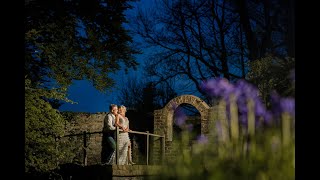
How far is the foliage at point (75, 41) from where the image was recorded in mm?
5875

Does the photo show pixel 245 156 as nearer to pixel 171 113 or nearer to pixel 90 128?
pixel 171 113

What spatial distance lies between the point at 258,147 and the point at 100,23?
15.8ft

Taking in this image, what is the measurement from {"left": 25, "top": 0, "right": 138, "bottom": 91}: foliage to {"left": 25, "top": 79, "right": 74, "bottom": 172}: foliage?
1.36ft

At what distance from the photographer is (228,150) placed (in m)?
2.07

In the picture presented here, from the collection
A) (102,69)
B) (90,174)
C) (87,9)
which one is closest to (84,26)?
(87,9)

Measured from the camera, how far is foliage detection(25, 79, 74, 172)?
5.34m

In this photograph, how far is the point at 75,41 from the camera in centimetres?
630

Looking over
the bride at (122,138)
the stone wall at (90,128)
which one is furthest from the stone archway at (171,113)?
the bride at (122,138)

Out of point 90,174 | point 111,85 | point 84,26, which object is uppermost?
point 84,26

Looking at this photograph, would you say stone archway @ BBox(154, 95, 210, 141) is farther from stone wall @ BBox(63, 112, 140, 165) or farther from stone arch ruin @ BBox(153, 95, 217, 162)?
stone wall @ BBox(63, 112, 140, 165)

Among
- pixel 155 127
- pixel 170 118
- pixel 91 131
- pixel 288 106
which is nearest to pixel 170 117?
pixel 170 118

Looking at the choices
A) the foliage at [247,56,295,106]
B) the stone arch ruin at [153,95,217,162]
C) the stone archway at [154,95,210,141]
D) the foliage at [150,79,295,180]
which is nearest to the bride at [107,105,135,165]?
the stone arch ruin at [153,95,217,162]

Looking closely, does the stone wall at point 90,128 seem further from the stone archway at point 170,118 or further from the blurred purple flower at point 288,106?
the blurred purple flower at point 288,106

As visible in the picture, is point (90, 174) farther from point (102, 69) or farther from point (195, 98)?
point (195, 98)
